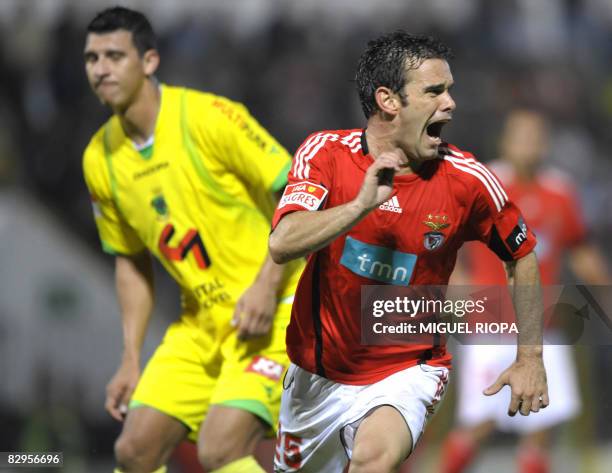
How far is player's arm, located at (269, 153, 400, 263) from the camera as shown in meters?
3.91

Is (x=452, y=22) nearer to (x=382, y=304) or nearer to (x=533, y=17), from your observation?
(x=533, y=17)

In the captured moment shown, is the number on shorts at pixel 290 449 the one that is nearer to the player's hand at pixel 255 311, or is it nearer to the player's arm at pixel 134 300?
the player's hand at pixel 255 311

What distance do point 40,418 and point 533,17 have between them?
256 inches

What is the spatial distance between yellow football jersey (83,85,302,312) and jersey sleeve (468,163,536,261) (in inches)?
42.6

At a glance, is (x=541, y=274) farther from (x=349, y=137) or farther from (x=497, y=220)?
(x=349, y=137)

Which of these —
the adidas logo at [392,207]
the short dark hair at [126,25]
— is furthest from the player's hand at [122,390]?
the adidas logo at [392,207]

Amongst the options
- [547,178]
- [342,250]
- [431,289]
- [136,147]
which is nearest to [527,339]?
[431,289]

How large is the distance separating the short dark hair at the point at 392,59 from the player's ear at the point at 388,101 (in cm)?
2

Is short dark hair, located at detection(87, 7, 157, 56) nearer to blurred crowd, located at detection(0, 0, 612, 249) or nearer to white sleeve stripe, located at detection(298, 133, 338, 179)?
white sleeve stripe, located at detection(298, 133, 338, 179)

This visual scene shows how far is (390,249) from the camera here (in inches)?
174

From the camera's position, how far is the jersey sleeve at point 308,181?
4207 mm

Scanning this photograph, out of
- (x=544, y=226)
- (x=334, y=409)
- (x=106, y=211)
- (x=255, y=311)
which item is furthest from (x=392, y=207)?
(x=544, y=226)

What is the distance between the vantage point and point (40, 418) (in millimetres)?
8852

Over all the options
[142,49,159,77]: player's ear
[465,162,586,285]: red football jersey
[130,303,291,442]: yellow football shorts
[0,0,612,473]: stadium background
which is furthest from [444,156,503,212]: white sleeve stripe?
[0,0,612,473]: stadium background
